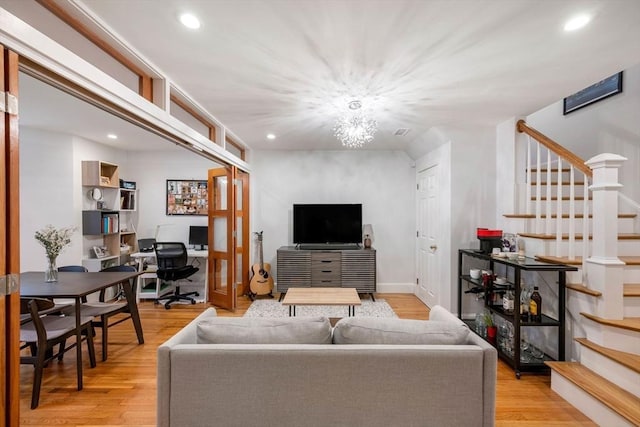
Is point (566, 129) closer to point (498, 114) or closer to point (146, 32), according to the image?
point (498, 114)

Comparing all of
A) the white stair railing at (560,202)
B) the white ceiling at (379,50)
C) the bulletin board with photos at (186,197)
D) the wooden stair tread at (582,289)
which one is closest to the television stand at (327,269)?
the bulletin board with photos at (186,197)

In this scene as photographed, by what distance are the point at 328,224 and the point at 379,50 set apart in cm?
318

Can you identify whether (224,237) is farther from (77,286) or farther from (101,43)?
(101,43)

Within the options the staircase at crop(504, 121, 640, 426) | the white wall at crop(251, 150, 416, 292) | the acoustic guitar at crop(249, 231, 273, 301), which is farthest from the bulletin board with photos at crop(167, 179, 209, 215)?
the staircase at crop(504, 121, 640, 426)

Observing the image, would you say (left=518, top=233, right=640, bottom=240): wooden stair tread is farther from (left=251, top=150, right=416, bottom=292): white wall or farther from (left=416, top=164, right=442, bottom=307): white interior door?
(left=251, top=150, right=416, bottom=292): white wall

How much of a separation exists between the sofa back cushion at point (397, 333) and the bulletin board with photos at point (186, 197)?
13.9 ft

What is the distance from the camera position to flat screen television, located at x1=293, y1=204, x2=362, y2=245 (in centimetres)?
486

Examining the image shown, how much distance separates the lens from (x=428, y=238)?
14.7 feet

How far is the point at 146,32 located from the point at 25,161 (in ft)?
11.4

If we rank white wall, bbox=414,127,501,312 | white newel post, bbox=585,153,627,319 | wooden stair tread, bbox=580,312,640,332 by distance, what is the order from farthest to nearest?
white wall, bbox=414,127,501,312 < white newel post, bbox=585,153,627,319 < wooden stair tread, bbox=580,312,640,332

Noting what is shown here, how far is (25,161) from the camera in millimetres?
3816

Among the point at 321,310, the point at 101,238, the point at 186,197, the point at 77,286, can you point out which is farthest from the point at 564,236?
the point at 101,238

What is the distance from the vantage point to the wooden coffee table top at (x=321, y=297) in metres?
2.95

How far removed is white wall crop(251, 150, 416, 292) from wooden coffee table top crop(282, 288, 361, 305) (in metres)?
1.81
